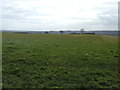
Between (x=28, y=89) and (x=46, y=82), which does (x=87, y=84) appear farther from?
(x=28, y=89)

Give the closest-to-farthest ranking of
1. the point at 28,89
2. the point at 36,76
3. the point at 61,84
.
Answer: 1. the point at 28,89
2. the point at 61,84
3. the point at 36,76

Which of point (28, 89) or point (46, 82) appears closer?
point (28, 89)

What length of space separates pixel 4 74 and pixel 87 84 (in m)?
4.45

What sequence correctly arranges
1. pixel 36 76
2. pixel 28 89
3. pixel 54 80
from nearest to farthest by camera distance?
pixel 28 89 → pixel 54 80 → pixel 36 76

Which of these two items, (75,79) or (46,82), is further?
(75,79)

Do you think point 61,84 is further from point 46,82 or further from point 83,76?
point 83,76

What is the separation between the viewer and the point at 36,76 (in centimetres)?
855

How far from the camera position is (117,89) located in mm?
7086

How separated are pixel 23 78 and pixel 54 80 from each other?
5.16ft

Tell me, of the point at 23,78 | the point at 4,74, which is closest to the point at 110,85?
the point at 23,78

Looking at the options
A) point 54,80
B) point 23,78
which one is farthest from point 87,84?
point 23,78

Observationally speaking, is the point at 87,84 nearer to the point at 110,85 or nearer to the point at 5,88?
the point at 110,85

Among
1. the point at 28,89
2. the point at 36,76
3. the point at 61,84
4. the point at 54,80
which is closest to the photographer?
the point at 28,89

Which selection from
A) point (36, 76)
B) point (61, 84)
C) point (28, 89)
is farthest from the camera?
point (36, 76)
